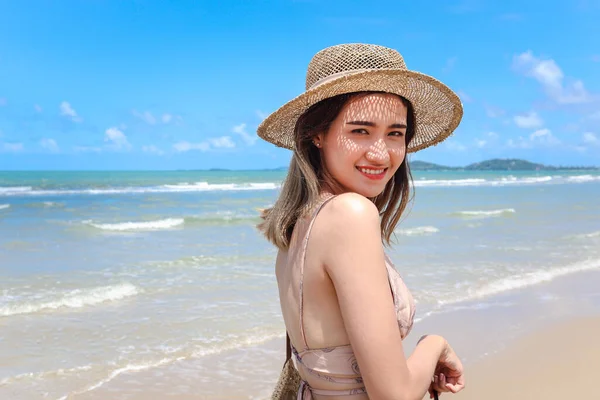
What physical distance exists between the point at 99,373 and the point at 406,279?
4611 millimetres

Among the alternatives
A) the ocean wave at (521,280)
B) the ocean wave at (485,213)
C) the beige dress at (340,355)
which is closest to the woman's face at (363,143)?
the beige dress at (340,355)

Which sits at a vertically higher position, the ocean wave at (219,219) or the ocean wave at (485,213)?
the ocean wave at (485,213)

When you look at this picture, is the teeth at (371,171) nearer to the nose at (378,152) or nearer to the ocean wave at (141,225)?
the nose at (378,152)

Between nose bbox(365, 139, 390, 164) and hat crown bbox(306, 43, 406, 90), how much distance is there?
228 mm

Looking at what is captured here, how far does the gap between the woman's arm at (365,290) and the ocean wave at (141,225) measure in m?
13.8

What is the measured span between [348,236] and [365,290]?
0.15 metres

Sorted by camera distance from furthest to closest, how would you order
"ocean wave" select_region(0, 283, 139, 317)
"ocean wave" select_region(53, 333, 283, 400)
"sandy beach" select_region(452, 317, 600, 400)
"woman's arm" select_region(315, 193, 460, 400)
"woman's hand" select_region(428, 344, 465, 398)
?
"ocean wave" select_region(0, 283, 139, 317)
"ocean wave" select_region(53, 333, 283, 400)
"sandy beach" select_region(452, 317, 600, 400)
"woman's hand" select_region(428, 344, 465, 398)
"woman's arm" select_region(315, 193, 460, 400)

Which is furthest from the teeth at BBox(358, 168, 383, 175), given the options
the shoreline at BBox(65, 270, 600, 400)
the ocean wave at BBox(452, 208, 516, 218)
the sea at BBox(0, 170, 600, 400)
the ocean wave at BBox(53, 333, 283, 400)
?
the ocean wave at BBox(452, 208, 516, 218)

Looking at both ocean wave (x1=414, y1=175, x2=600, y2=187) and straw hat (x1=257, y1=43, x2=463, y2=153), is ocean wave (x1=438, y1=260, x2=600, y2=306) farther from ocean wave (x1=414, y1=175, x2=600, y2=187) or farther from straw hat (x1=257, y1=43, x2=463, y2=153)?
ocean wave (x1=414, y1=175, x2=600, y2=187)

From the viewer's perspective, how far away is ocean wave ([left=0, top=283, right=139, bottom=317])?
6.50 metres

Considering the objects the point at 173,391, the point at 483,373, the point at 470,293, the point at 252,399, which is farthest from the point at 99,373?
the point at 470,293

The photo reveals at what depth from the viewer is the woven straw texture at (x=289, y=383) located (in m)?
1.92

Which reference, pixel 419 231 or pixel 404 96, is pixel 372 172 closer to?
pixel 404 96

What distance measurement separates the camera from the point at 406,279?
8.05 meters
